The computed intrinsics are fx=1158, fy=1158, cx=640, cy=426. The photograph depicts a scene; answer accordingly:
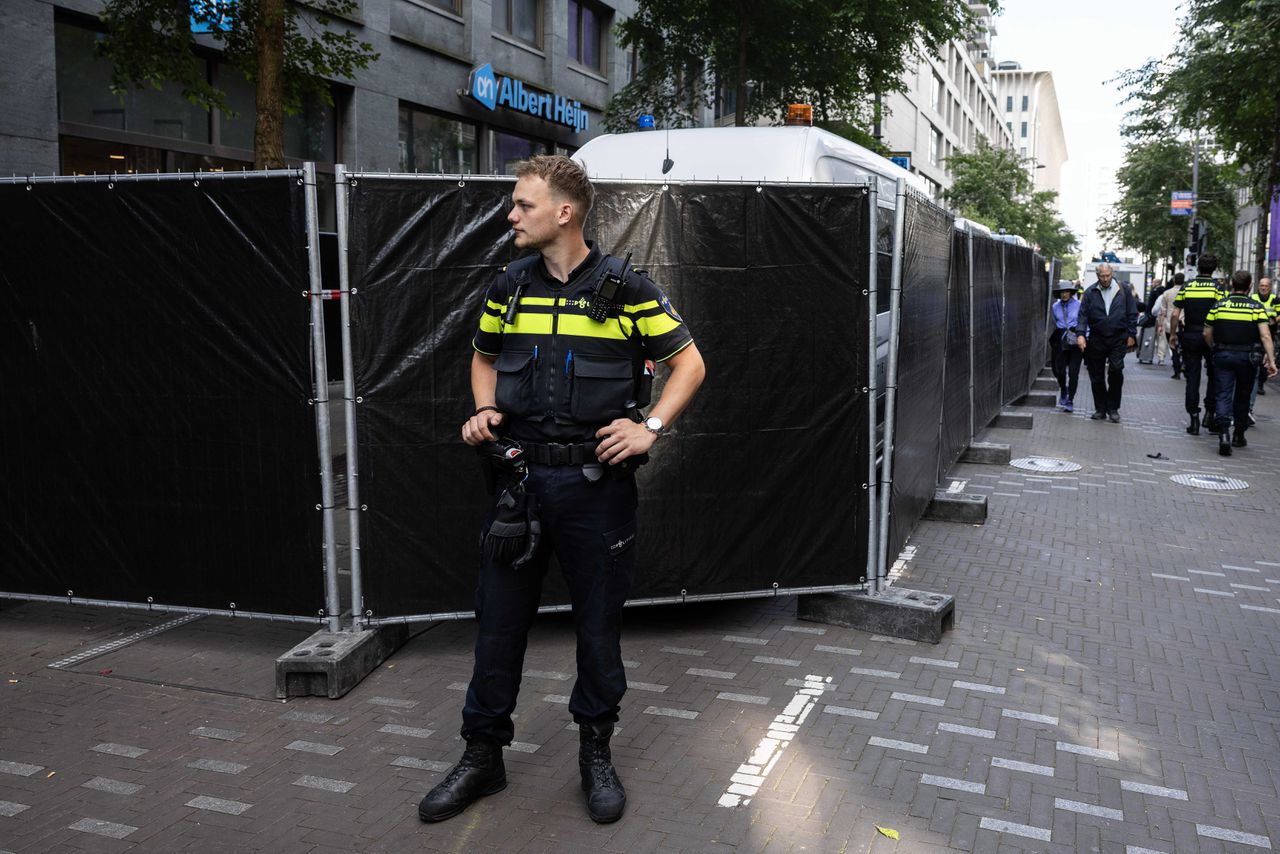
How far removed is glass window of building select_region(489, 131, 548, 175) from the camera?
22.1 metres

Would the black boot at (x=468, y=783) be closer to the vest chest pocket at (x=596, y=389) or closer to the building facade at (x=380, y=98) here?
the vest chest pocket at (x=596, y=389)

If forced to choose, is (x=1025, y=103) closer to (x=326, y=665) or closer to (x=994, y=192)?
(x=994, y=192)

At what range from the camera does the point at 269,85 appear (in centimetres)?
988

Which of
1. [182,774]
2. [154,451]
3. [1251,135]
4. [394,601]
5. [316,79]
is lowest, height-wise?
[182,774]

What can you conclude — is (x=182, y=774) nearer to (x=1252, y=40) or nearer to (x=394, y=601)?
(x=394, y=601)

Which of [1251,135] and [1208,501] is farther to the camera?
[1251,135]

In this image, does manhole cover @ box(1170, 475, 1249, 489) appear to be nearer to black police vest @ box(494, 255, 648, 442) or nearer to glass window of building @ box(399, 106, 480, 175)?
black police vest @ box(494, 255, 648, 442)

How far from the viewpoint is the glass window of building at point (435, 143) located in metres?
19.5

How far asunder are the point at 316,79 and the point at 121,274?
6.65 meters

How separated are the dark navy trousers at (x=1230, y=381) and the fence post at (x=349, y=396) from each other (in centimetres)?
1054

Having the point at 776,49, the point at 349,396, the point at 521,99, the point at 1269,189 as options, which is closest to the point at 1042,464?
the point at 349,396

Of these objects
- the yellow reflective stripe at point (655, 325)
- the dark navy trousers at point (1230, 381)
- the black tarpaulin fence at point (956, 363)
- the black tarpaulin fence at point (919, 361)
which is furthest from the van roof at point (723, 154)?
the dark navy trousers at point (1230, 381)

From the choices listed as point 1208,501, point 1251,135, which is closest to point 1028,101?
point 1251,135

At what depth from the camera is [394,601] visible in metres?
5.38
